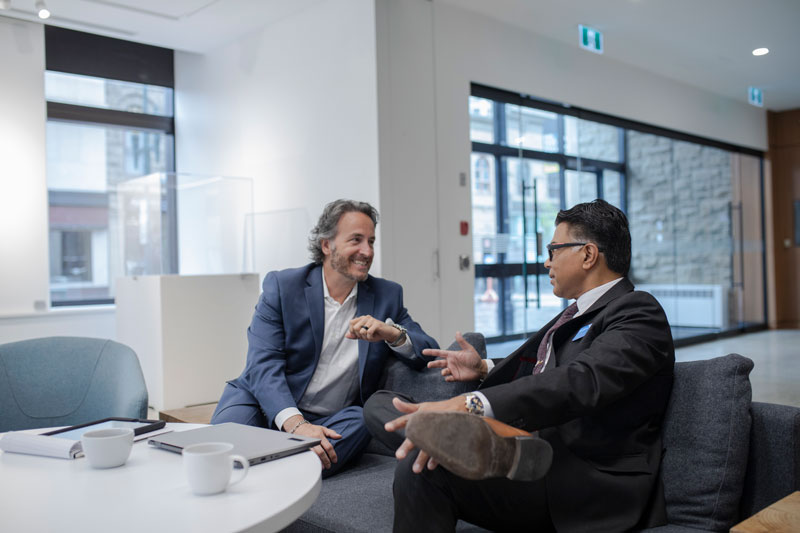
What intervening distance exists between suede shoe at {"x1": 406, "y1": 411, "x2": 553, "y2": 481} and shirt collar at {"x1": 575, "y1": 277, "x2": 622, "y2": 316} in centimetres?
65

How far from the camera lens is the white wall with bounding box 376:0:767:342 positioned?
15.6 ft

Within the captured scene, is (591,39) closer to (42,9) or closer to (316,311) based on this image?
(42,9)

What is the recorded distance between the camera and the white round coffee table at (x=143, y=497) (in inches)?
42.9

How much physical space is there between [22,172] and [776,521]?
595 cm

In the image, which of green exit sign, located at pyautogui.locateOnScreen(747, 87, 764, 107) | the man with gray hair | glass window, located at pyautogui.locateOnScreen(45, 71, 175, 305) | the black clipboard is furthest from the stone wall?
the black clipboard

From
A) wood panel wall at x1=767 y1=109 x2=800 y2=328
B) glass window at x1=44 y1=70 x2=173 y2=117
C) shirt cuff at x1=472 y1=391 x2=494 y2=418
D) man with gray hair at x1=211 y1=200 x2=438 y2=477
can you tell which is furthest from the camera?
wood panel wall at x1=767 y1=109 x2=800 y2=328

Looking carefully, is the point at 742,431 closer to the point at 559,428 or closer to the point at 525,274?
the point at 559,428

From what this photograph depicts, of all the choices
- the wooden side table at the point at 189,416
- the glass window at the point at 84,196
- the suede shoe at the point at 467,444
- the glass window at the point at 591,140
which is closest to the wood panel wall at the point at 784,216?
the glass window at the point at 591,140

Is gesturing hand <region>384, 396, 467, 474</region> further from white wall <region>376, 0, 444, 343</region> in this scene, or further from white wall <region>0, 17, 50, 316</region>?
white wall <region>0, 17, 50, 316</region>

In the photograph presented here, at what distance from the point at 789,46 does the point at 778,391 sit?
3.56 metres

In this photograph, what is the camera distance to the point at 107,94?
636 cm

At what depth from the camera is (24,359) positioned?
2.39 m

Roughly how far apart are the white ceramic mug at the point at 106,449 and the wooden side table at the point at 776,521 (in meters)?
1.21

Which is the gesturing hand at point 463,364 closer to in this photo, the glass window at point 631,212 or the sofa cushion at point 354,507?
the sofa cushion at point 354,507
